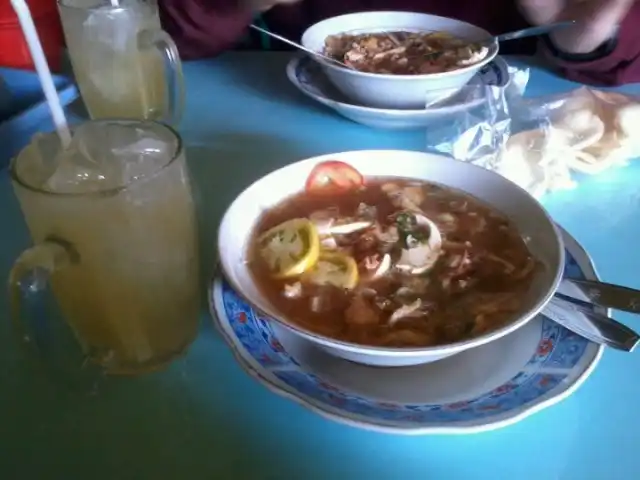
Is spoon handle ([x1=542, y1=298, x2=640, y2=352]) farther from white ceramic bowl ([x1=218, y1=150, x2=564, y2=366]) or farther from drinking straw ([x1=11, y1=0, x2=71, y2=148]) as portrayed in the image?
drinking straw ([x1=11, y1=0, x2=71, y2=148])

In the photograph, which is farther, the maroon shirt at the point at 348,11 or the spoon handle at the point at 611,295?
the maroon shirt at the point at 348,11

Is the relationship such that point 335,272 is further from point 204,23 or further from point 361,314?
point 204,23

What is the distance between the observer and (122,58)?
3.12 feet

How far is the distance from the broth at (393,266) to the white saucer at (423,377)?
0.11ft

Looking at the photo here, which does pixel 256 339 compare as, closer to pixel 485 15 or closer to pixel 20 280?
pixel 20 280

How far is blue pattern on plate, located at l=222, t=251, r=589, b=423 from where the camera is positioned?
0.52 m

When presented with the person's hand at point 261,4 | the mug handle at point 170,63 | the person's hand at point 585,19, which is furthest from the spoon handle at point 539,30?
the mug handle at point 170,63

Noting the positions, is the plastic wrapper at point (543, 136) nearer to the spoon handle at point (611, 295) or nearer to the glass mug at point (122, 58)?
the spoon handle at point (611, 295)

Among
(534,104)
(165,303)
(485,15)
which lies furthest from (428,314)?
(485,15)

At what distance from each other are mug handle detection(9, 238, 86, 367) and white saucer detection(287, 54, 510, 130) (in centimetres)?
54

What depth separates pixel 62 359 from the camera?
0.60 m

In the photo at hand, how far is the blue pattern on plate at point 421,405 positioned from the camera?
20.4 inches

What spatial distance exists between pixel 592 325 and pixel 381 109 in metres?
0.47

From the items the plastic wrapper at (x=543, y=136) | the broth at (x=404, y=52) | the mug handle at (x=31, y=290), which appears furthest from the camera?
the broth at (x=404, y=52)
